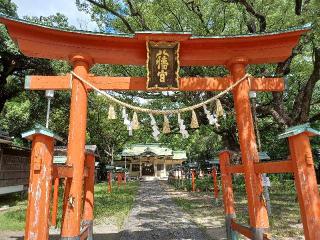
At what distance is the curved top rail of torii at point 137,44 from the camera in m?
5.88

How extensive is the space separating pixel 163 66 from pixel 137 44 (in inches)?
27.5

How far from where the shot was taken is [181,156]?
152 feet

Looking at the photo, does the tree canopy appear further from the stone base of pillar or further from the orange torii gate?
the stone base of pillar

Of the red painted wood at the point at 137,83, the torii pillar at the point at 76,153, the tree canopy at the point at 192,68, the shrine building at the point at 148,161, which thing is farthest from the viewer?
the shrine building at the point at 148,161

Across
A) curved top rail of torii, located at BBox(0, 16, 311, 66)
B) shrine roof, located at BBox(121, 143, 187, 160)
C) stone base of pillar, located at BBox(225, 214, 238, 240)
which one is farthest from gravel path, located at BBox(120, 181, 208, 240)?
shrine roof, located at BBox(121, 143, 187, 160)

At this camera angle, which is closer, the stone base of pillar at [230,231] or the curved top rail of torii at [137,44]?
the curved top rail of torii at [137,44]

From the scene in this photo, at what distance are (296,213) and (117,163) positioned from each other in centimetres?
3610

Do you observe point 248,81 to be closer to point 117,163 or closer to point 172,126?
point 172,126

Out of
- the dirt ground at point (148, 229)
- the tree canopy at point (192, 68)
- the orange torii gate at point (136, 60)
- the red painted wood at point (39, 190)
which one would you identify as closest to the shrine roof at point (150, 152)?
the tree canopy at point (192, 68)

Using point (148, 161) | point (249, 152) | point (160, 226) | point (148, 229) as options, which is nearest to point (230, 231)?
point (249, 152)

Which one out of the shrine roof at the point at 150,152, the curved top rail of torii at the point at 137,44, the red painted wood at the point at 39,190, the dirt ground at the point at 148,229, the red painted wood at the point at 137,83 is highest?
the shrine roof at the point at 150,152

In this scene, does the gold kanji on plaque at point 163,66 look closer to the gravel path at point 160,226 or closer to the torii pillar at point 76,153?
the torii pillar at point 76,153

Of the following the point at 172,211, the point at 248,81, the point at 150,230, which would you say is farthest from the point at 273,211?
the point at 248,81

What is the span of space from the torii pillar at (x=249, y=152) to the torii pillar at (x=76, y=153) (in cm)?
303
